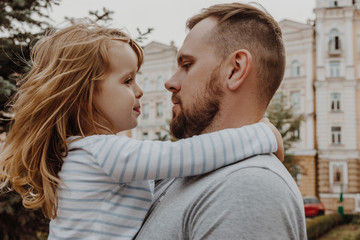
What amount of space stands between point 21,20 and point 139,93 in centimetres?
366

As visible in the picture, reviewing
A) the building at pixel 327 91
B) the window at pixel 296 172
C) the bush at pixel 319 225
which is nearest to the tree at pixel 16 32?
the bush at pixel 319 225

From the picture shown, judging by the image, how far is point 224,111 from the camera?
5.20 feet

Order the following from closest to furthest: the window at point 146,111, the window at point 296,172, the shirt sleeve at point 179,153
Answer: the shirt sleeve at point 179,153 < the window at point 296,172 < the window at point 146,111

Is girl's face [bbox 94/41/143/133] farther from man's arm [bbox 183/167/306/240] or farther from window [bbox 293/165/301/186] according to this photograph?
window [bbox 293/165/301/186]

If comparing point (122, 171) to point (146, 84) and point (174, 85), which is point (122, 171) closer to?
point (174, 85)

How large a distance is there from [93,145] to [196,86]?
457mm

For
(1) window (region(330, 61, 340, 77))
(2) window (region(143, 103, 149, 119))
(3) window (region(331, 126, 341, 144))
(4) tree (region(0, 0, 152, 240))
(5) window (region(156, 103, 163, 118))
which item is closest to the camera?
(4) tree (region(0, 0, 152, 240))

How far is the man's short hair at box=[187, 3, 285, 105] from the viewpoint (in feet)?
5.31

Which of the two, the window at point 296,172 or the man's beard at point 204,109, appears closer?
the man's beard at point 204,109

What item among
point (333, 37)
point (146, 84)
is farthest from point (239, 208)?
point (146, 84)

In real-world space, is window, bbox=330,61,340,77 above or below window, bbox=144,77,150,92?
above

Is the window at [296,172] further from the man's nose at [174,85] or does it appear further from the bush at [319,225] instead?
the man's nose at [174,85]

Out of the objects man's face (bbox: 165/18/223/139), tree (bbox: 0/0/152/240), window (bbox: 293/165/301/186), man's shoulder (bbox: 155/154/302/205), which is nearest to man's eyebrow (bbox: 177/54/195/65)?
man's face (bbox: 165/18/223/139)

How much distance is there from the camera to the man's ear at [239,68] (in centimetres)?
155
